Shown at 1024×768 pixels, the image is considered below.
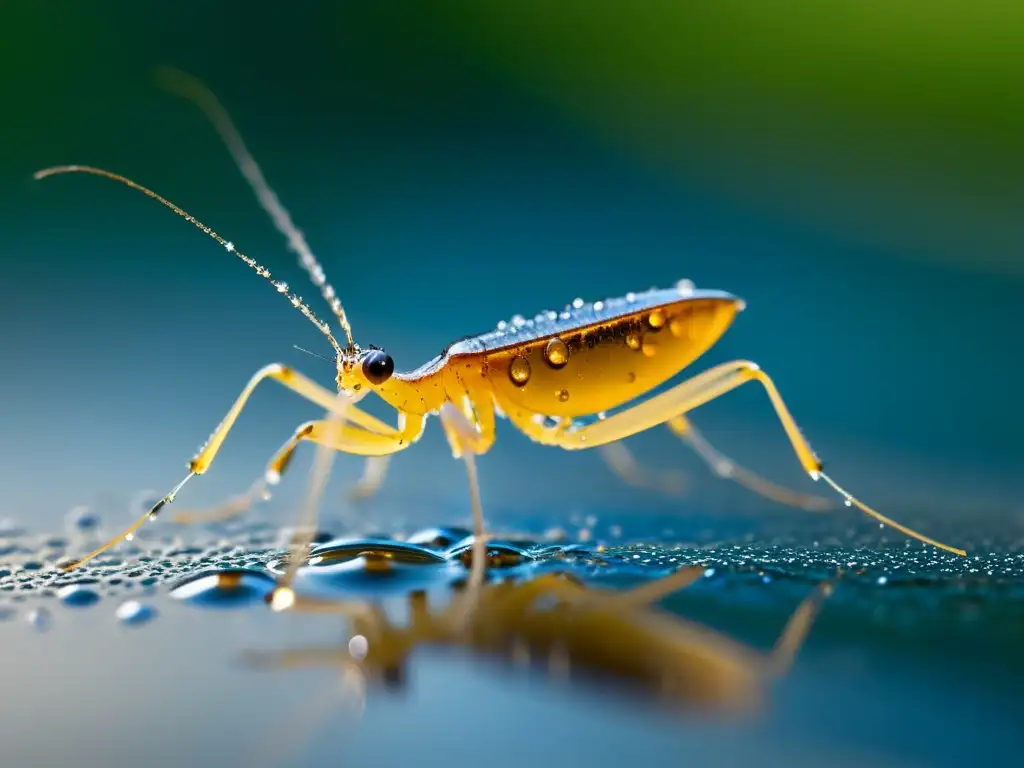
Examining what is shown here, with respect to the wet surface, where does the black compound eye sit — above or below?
above

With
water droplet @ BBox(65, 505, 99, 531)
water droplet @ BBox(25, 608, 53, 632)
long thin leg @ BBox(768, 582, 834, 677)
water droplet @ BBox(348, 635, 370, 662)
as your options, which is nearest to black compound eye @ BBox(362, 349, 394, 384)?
water droplet @ BBox(65, 505, 99, 531)

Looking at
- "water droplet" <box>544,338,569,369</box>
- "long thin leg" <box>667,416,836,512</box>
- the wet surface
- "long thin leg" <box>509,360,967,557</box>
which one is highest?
"water droplet" <box>544,338,569,369</box>

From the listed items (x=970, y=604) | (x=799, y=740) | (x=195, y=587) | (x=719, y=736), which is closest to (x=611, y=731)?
(x=719, y=736)

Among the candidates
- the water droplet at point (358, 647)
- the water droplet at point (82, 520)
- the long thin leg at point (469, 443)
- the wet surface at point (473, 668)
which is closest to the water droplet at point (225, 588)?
the wet surface at point (473, 668)

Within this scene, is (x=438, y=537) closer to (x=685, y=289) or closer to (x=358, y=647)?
(x=358, y=647)

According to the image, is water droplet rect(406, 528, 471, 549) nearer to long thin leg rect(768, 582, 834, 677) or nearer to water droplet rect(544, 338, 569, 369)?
water droplet rect(544, 338, 569, 369)

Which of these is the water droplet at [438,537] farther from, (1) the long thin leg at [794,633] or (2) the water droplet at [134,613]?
(1) the long thin leg at [794,633]
